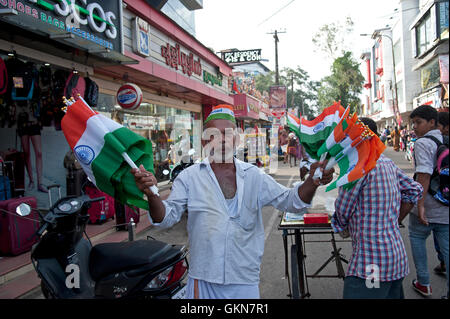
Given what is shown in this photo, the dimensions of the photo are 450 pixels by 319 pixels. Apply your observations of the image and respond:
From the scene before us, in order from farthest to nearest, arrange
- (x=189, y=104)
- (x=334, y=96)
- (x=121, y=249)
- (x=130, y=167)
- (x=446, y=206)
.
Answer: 1. (x=334, y=96)
2. (x=189, y=104)
3. (x=446, y=206)
4. (x=121, y=249)
5. (x=130, y=167)

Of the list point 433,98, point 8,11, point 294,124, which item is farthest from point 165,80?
point 433,98

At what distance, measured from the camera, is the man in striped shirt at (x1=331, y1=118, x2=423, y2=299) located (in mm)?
2344

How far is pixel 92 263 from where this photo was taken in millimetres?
3053

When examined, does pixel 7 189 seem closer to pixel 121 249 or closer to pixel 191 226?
pixel 121 249

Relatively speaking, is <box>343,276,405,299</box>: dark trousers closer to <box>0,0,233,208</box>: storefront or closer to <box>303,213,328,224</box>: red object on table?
<box>303,213,328,224</box>: red object on table

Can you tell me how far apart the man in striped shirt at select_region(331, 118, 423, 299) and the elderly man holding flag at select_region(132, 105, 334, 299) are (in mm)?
602

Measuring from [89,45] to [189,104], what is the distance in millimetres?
8914

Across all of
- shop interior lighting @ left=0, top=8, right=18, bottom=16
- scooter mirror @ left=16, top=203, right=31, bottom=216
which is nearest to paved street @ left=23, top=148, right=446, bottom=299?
scooter mirror @ left=16, top=203, right=31, bottom=216

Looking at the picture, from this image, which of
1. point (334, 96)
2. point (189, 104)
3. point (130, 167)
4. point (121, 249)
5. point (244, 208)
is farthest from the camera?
point (334, 96)

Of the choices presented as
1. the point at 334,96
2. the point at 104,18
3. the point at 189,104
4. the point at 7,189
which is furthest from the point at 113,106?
the point at 334,96

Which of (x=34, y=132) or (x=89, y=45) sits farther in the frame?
(x=34, y=132)

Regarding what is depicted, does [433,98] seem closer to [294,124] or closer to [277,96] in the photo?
[277,96]
